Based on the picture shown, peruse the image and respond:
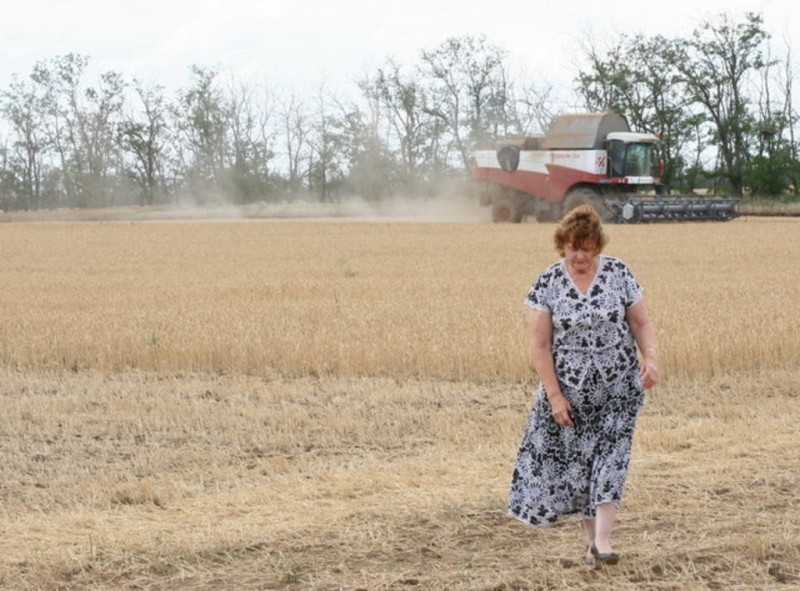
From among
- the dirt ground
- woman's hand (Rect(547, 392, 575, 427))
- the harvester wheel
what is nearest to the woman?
woman's hand (Rect(547, 392, 575, 427))

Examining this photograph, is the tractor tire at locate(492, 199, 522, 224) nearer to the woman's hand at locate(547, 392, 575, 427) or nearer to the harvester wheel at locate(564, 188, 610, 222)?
the harvester wheel at locate(564, 188, 610, 222)

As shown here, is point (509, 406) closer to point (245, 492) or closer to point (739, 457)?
point (739, 457)

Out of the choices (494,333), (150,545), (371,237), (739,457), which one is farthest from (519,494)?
(371,237)

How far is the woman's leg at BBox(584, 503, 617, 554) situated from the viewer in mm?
5348

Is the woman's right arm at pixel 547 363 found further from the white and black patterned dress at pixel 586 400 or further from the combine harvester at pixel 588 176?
the combine harvester at pixel 588 176

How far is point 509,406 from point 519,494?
4537 mm

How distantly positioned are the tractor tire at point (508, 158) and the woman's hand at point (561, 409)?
3661cm

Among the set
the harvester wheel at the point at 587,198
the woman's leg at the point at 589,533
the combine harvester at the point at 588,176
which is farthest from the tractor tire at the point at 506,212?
the woman's leg at the point at 589,533

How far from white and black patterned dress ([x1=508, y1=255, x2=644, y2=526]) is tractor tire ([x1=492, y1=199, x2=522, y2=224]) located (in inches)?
1493

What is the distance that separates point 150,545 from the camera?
6.03 metres

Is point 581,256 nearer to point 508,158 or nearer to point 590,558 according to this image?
point 590,558

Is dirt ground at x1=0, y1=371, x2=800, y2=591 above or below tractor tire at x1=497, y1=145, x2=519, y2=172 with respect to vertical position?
below

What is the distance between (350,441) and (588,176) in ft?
105

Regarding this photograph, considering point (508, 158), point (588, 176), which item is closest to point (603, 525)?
point (588, 176)
